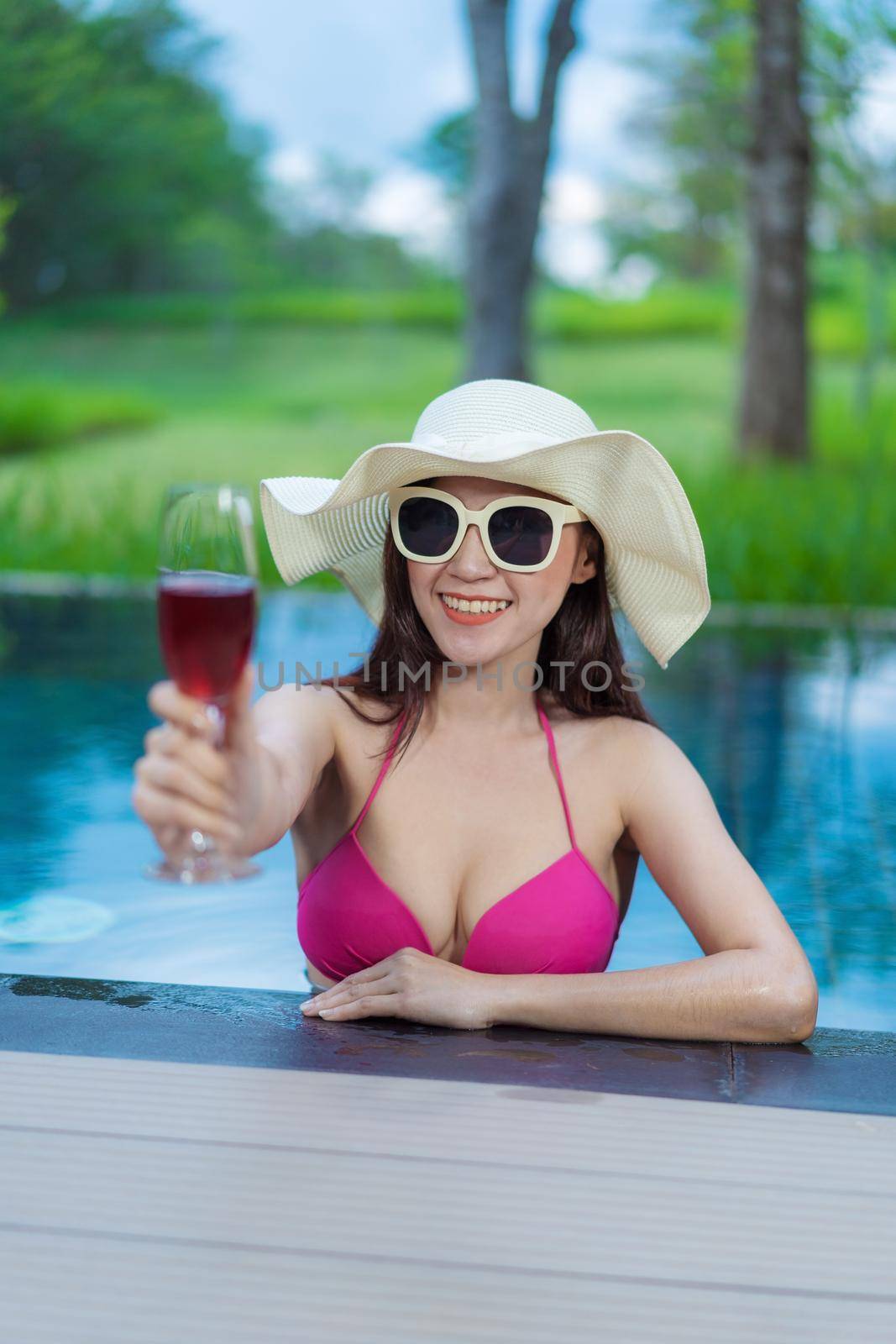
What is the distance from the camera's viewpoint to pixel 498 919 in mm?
2359

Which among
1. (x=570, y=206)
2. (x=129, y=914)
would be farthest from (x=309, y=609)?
(x=570, y=206)

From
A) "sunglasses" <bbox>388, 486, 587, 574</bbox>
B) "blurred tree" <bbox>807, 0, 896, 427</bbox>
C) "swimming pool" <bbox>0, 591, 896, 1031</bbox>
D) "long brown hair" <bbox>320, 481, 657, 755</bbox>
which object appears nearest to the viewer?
"sunglasses" <bbox>388, 486, 587, 574</bbox>

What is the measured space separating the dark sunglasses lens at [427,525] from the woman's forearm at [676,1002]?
0.61m

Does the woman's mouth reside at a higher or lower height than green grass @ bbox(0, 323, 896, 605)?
lower

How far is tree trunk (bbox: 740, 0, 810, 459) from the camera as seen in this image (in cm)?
1130

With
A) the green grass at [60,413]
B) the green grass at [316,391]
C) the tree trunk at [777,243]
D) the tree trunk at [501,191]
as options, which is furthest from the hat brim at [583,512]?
the green grass at [60,413]

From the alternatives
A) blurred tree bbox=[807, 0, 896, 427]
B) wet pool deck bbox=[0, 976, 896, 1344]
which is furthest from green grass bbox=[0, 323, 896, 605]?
wet pool deck bbox=[0, 976, 896, 1344]

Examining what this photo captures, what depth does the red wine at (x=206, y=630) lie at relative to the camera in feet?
4.17

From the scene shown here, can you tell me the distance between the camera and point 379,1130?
5.51 ft

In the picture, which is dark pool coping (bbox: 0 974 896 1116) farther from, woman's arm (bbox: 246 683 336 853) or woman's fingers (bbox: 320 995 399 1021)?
woman's arm (bbox: 246 683 336 853)

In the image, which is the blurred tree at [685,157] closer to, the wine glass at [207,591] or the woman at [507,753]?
the woman at [507,753]

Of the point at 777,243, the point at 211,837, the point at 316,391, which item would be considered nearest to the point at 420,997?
the point at 211,837

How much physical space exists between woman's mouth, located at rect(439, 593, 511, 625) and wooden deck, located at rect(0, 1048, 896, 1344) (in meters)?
0.69

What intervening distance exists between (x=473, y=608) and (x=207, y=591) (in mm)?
990
